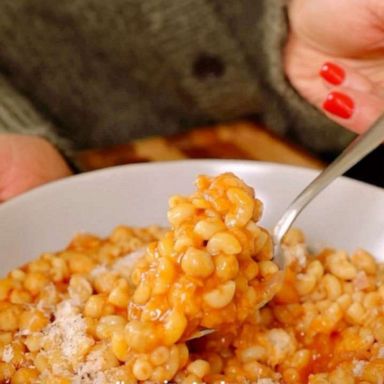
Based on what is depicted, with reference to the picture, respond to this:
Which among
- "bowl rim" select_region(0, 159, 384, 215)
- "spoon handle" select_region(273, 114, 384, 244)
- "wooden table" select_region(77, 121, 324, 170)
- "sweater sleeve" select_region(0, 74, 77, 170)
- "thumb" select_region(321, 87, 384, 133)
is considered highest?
"spoon handle" select_region(273, 114, 384, 244)

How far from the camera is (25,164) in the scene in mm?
1241

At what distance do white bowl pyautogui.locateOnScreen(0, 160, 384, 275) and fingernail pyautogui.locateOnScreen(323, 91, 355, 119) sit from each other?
3.8 inches

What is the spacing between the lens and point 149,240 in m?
1.16

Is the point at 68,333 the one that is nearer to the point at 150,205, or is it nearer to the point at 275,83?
the point at 150,205

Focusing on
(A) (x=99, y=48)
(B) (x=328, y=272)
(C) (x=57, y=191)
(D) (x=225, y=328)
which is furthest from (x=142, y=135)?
(D) (x=225, y=328)

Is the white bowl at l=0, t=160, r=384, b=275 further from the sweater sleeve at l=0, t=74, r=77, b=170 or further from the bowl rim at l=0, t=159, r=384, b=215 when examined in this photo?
the sweater sleeve at l=0, t=74, r=77, b=170

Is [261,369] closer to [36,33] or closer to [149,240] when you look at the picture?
[149,240]

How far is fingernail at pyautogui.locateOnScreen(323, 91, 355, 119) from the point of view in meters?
1.20

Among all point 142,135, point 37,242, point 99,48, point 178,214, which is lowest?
point 142,135

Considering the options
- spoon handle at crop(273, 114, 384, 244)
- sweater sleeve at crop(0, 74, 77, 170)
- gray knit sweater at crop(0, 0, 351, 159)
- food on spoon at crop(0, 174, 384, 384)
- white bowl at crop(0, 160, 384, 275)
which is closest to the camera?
food on spoon at crop(0, 174, 384, 384)

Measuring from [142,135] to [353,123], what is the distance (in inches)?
30.3

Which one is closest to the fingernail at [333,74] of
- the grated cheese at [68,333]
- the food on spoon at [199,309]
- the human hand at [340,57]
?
the human hand at [340,57]

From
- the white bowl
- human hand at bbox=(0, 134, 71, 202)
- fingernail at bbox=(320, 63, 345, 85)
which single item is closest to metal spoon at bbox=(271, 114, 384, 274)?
the white bowl

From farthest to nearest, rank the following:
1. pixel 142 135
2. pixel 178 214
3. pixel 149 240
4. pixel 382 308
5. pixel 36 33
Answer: pixel 142 135 → pixel 36 33 → pixel 149 240 → pixel 382 308 → pixel 178 214
